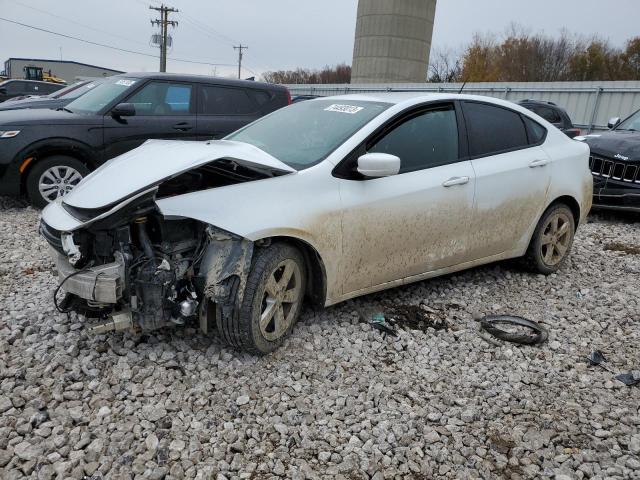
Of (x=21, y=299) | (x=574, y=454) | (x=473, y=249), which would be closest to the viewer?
(x=574, y=454)

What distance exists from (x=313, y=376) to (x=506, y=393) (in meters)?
1.15

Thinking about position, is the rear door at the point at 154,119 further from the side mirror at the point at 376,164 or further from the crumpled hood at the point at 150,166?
the side mirror at the point at 376,164

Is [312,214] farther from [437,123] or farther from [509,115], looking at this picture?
[509,115]

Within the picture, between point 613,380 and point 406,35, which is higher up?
point 406,35

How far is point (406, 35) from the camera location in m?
38.5

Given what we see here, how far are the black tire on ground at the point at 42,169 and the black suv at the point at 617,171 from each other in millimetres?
6840

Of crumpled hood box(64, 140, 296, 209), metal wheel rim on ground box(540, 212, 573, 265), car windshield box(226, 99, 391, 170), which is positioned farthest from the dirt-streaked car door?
metal wheel rim on ground box(540, 212, 573, 265)

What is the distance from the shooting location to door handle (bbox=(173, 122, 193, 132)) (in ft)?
23.2

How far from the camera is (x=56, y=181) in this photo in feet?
21.0

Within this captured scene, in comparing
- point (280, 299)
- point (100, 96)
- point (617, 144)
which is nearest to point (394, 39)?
point (617, 144)

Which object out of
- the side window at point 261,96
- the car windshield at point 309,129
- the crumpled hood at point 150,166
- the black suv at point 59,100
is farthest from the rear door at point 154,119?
the crumpled hood at point 150,166

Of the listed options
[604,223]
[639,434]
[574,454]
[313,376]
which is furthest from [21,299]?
[604,223]

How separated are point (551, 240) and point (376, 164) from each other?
2442 mm

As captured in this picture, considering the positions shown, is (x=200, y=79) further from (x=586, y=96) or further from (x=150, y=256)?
(x=586, y=96)
